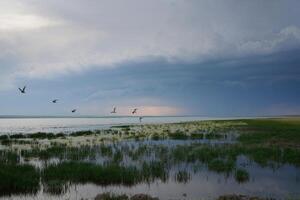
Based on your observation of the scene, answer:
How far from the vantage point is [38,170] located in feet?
74.8

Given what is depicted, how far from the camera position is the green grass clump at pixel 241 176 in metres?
21.8

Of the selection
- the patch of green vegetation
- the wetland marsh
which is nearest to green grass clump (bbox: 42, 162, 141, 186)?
the wetland marsh

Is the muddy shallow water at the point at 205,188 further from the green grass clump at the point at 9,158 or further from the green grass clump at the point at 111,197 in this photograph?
the green grass clump at the point at 9,158

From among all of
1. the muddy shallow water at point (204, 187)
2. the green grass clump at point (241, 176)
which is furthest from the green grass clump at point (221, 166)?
the green grass clump at point (241, 176)

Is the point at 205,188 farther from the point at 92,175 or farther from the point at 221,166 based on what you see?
the point at 92,175

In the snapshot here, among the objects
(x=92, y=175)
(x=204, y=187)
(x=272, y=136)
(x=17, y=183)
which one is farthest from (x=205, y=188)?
(x=272, y=136)

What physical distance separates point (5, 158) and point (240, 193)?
17.3 metres

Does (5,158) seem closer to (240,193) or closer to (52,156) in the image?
(52,156)

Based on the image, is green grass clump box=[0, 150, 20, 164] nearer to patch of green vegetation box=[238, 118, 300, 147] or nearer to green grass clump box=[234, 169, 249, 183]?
green grass clump box=[234, 169, 249, 183]

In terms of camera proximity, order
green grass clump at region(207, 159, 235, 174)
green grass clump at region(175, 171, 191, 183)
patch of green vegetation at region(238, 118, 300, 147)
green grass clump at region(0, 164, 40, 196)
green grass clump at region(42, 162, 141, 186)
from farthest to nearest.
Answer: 1. patch of green vegetation at region(238, 118, 300, 147)
2. green grass clump at region(207, 159, 235, 174)
3. green grass clump at region(175, 171, 191, 183)
4. green grass clump at region(42, 162, 141, 186)
5. green grass clump at region(0, 164, 40, 196)

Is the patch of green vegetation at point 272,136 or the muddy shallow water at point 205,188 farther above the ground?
the patch of green vegetation at point 272,136

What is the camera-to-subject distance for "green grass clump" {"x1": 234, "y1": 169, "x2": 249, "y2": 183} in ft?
71.5

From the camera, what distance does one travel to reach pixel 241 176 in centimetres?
2227

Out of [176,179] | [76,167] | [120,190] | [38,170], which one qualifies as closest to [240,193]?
[176,179]
